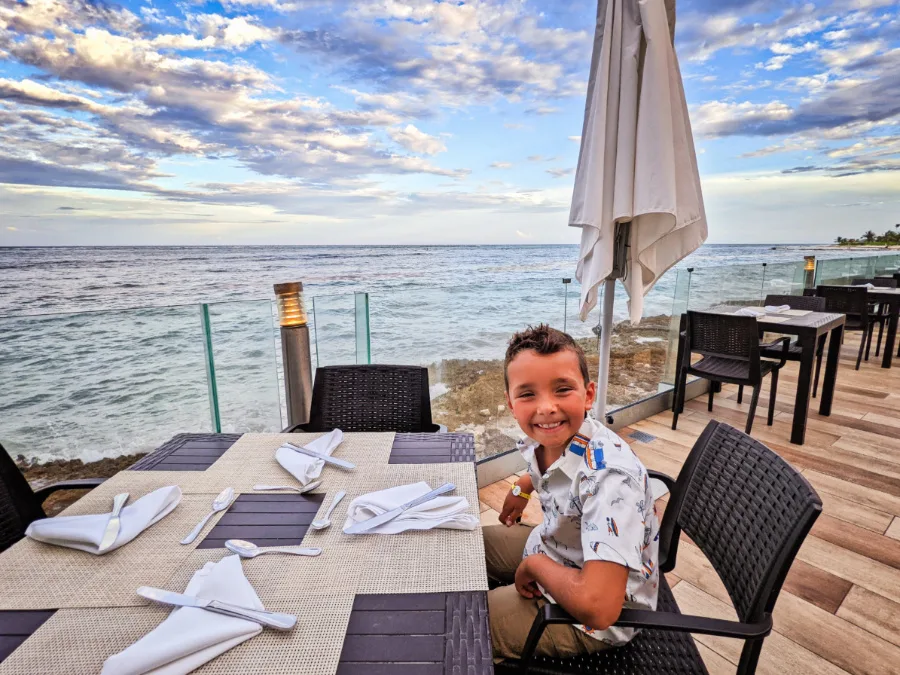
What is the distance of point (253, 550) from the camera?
82 centimetres

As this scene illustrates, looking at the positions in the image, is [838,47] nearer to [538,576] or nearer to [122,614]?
[538,576]

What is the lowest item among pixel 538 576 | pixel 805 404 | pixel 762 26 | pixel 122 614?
pixel 805 404

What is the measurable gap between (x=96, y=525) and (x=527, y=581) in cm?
92

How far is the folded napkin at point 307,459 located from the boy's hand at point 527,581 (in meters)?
0.57

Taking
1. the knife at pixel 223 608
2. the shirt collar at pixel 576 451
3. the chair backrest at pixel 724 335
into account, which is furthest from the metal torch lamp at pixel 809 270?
the knife at pixel 223 608

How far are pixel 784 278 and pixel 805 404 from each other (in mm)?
3349

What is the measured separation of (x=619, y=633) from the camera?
3.06 feet

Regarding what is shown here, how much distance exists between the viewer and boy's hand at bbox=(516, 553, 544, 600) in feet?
3.01

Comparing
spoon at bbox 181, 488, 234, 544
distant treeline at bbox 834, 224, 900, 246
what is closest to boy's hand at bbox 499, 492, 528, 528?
spoon at bbox 181, 488, 234, 544

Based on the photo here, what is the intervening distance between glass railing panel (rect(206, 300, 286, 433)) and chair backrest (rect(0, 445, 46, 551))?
102cm

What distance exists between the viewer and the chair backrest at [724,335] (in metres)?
3.11

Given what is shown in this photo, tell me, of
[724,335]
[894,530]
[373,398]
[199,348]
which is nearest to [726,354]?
[724,335]

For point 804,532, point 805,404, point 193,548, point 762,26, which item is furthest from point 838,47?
Answer: point 193,548

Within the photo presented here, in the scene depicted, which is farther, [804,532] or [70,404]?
[70,404]
